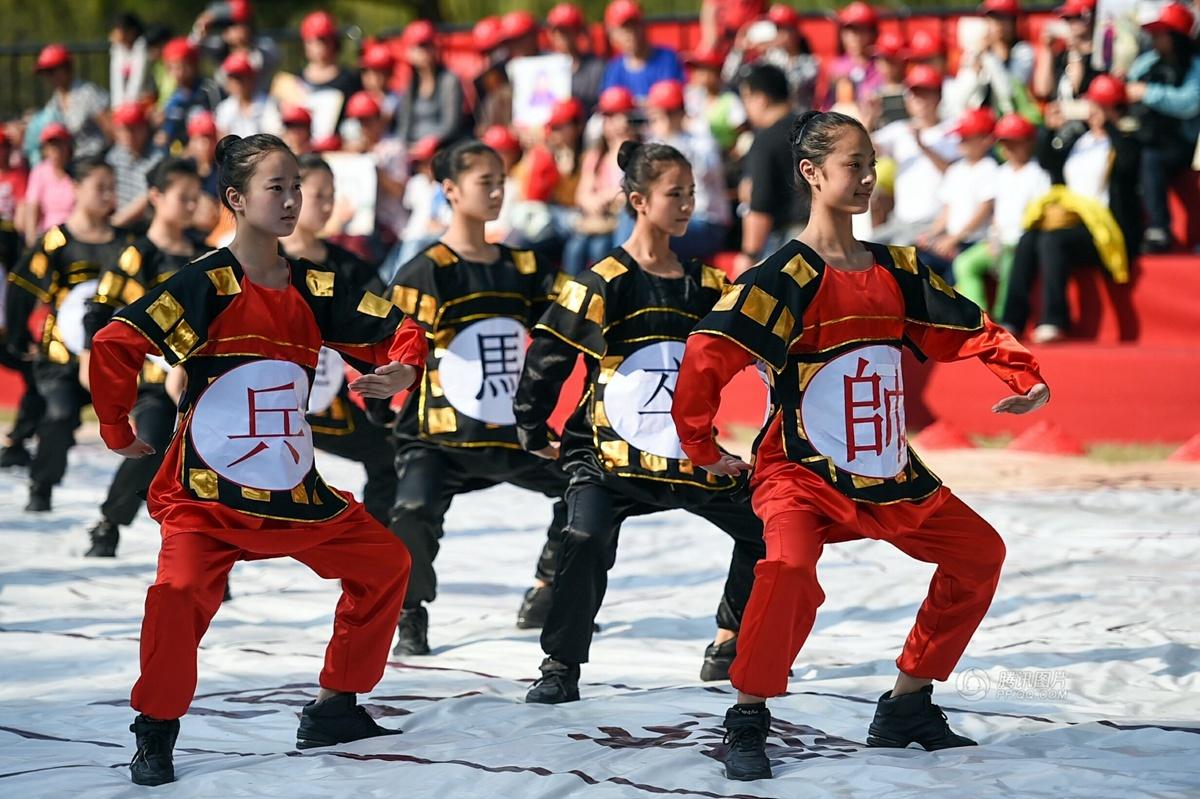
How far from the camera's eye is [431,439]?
18.7ft

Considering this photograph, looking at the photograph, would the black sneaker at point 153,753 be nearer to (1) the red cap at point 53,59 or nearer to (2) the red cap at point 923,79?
(2) the red cap at point 923,79

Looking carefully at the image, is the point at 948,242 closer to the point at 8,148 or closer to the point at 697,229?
the point at 697,229

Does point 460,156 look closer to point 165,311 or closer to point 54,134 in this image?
point 165,311

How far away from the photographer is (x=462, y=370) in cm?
571

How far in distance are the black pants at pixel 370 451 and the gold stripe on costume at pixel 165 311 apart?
222 centimetres

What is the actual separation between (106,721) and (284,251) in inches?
90.0

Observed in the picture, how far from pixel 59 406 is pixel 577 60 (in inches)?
193

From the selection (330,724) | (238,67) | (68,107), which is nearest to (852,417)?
(330,724)

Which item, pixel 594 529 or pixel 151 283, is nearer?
pixel 594 529

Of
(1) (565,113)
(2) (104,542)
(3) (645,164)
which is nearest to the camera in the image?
(3) (645,164)

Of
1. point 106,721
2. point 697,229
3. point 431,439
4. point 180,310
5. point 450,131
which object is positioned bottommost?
point 106,721

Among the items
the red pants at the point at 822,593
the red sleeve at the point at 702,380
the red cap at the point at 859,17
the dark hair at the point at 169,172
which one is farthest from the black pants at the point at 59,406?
the red cap at the point at 859,17

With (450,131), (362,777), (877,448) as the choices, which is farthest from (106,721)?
(450,131)

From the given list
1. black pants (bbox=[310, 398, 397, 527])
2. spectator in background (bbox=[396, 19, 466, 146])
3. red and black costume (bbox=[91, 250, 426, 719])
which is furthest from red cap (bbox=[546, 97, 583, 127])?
red and black costume (bbox=[91, 250, 426, 719])
